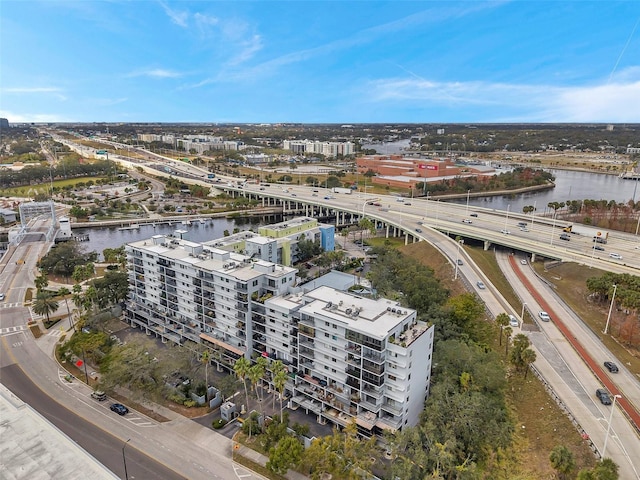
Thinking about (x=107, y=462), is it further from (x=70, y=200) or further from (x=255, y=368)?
(x=70, y=200)

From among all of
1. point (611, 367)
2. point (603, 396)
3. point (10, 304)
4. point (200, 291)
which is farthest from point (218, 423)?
point (10, 304)

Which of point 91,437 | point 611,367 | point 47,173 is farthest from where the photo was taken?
point 47,173

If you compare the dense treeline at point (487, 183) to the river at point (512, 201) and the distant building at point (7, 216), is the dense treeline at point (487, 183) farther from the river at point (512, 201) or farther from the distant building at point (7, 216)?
the distant building at point (7, 216)

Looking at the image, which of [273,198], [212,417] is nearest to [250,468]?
[212,417]

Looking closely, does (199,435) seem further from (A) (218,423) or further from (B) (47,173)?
(B) (47,173)

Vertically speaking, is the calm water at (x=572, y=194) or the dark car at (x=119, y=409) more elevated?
the calm water at (x=572, y=194)

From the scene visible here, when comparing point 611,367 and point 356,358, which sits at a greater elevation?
point 356,358

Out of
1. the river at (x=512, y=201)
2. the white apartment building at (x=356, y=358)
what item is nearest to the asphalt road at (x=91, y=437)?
the white apartment building at (x=356, y=358)
